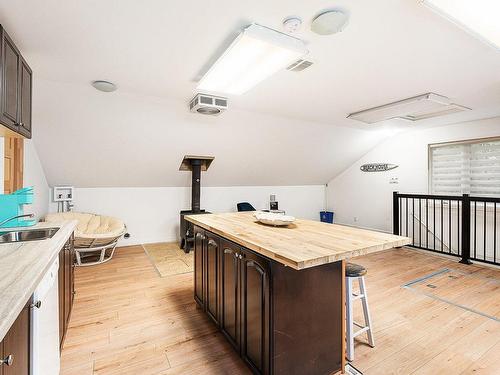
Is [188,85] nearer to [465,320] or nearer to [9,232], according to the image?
[9,232]

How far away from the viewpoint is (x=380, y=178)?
605cm

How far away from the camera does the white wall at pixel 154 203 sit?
495cm

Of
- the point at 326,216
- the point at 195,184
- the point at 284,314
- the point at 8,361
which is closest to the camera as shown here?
the point at 8,361

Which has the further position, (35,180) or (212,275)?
(35,180)

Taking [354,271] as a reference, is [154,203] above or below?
above

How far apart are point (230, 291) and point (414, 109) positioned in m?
3.68

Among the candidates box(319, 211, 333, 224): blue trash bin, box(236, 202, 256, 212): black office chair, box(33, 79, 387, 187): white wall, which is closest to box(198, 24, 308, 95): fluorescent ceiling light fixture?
box(33, 79, 387, 187): white wall

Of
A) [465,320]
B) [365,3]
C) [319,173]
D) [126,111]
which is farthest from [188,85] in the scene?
[319,173]

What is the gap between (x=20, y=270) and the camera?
124 centimetres

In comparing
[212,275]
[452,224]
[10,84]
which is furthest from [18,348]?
[452,224]

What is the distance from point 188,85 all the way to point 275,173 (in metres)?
3.55

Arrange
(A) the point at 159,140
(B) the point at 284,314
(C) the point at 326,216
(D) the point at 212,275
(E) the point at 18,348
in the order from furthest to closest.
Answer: (C) the point at 326,216 < (A) the point at 159,140 < (D) the point at 212,275 < (B) the point at 284,314 < (E) the point at 18,348

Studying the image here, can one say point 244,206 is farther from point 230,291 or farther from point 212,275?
point 230,291

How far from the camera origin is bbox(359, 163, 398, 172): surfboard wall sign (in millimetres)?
5836
